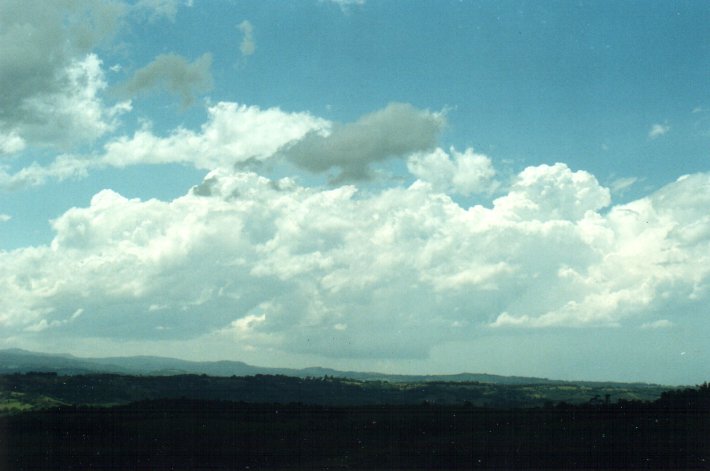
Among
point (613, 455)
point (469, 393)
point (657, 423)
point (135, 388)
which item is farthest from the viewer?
point (469, 393)

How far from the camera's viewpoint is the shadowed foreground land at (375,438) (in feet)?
184

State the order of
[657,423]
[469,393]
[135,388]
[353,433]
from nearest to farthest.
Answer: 1. [657,423]
2. [353,433]
3. [135,388]
4. [469,393]

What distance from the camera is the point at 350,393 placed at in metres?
161

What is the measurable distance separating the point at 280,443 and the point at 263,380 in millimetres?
101661

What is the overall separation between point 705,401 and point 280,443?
48.3 metres

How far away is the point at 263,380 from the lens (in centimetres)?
17075

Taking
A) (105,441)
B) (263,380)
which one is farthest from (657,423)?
(263,380)

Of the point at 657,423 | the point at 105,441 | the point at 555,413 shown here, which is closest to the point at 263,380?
the point at 105,441

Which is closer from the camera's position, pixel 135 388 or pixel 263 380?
pixel 135 388

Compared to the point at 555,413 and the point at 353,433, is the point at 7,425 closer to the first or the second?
the point at 353,433

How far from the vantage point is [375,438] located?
238ft

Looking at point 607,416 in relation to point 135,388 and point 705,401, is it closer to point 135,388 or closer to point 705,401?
point 705,401

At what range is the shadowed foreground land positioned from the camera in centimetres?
5600

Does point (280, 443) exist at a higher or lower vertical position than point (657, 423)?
lower
